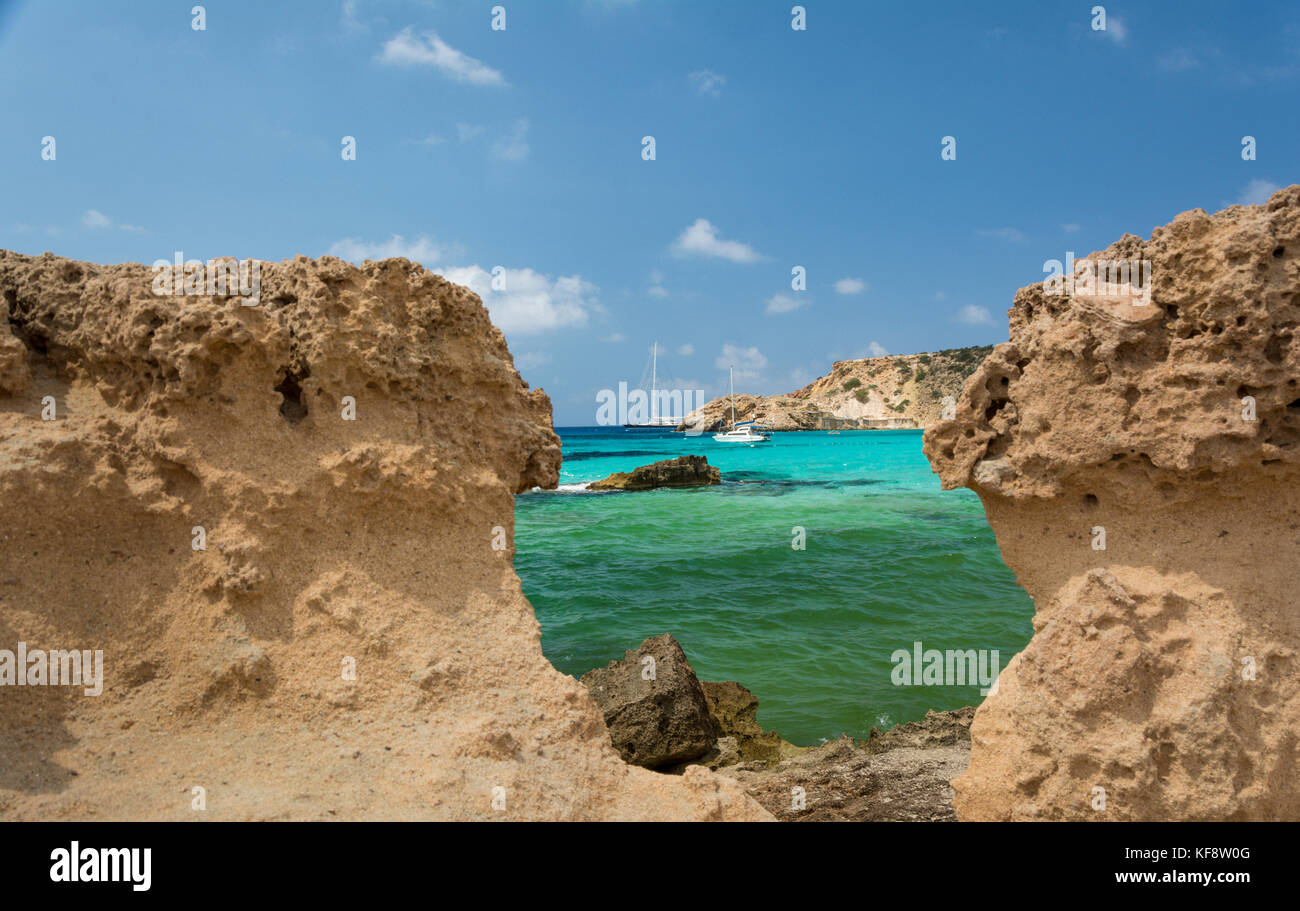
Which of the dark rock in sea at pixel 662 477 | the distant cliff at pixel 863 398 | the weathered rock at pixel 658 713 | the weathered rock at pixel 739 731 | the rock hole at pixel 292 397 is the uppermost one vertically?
the distant cliff at pixel 863 398

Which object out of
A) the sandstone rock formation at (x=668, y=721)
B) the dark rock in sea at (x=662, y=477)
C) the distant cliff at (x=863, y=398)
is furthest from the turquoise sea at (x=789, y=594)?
the distant cliff at (x=863, y=398)

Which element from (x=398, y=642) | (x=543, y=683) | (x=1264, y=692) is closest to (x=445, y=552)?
(x=398, y=642)

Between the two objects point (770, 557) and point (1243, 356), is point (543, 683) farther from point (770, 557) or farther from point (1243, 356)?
point (770, 557)

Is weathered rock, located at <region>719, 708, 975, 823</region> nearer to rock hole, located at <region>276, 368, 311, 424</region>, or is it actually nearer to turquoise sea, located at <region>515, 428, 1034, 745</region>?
turquoise sea, located at <region>515, 428, 1034, 745</region>

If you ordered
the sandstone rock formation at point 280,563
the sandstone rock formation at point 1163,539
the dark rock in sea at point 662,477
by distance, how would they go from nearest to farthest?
the sandstone rock formation at point 280,563, the sandstone rock formation at point 1163,539, the dark rock in sea at point 662,477

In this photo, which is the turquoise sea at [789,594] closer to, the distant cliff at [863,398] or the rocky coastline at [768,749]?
the rocky coastline at [768,749]

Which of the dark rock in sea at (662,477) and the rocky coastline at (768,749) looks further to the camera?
the dark rock in sea at (662,477)

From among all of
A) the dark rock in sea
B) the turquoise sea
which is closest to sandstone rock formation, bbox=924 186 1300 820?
the turquoise sea
